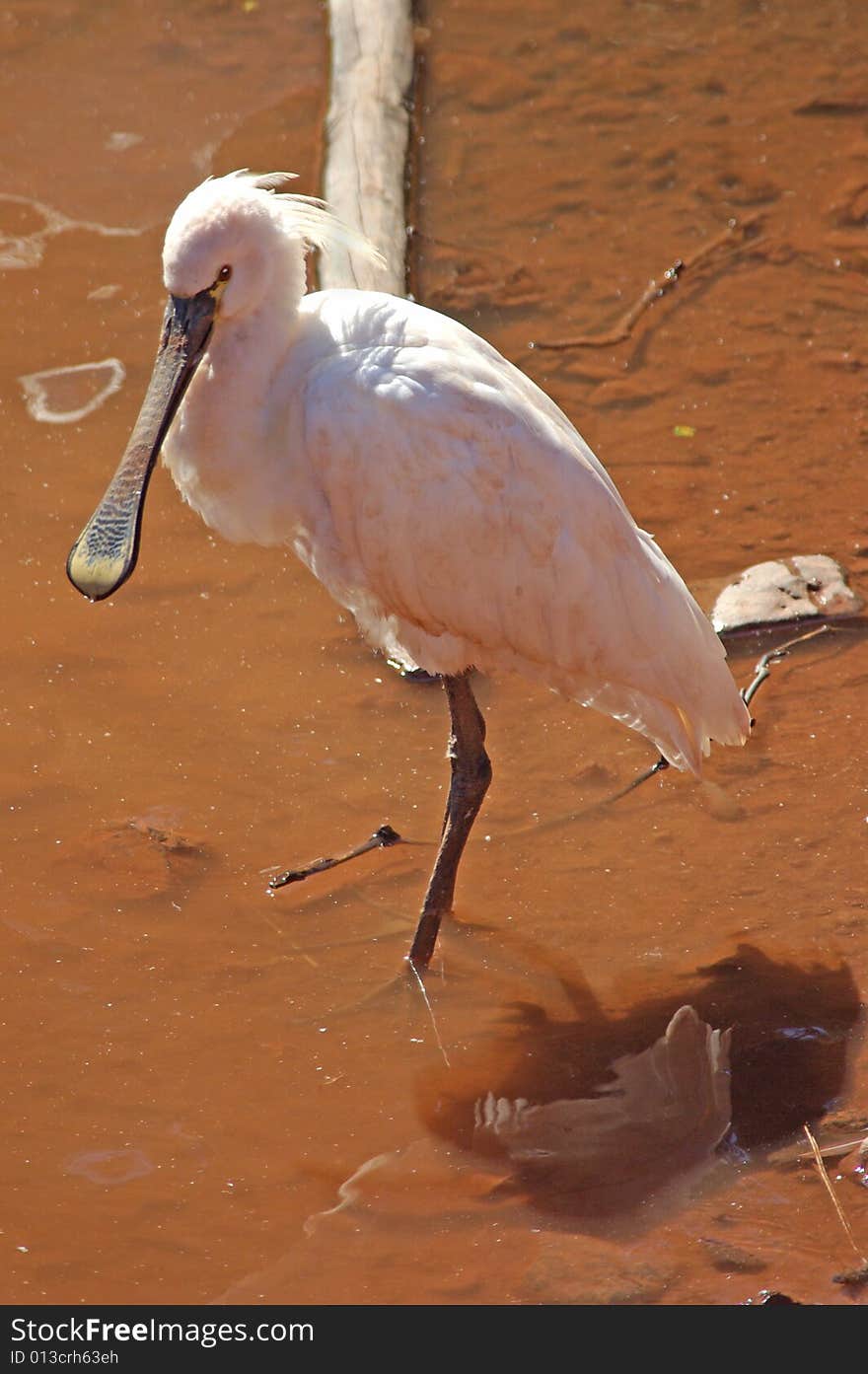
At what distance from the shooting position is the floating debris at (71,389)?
7.13 meters

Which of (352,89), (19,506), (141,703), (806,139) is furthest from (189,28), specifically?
(141,703)

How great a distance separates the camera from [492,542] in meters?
4.69

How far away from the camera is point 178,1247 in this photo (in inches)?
162

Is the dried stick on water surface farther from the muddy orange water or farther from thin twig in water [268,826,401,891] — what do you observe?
thin twig in water [268,826,401,891]

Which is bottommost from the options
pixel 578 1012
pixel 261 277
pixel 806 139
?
pixel 578 1012

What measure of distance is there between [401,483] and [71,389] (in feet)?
10.4

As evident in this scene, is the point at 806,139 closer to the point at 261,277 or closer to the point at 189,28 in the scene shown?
the point at 189,28

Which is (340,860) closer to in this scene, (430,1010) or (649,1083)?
(430,1010)

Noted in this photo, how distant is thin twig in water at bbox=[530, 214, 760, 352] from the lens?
24.6ft

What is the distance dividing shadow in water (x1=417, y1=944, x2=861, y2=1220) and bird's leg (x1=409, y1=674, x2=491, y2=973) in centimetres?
35

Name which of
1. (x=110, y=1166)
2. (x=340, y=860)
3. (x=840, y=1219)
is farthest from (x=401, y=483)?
(x=840, y=1219)

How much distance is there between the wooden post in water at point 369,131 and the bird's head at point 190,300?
1.65 m

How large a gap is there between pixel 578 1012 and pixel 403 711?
4.54 feet

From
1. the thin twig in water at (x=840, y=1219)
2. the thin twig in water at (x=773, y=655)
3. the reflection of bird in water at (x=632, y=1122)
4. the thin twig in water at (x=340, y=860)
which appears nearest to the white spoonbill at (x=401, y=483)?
the thin twig in water at (x=340, y=860)
